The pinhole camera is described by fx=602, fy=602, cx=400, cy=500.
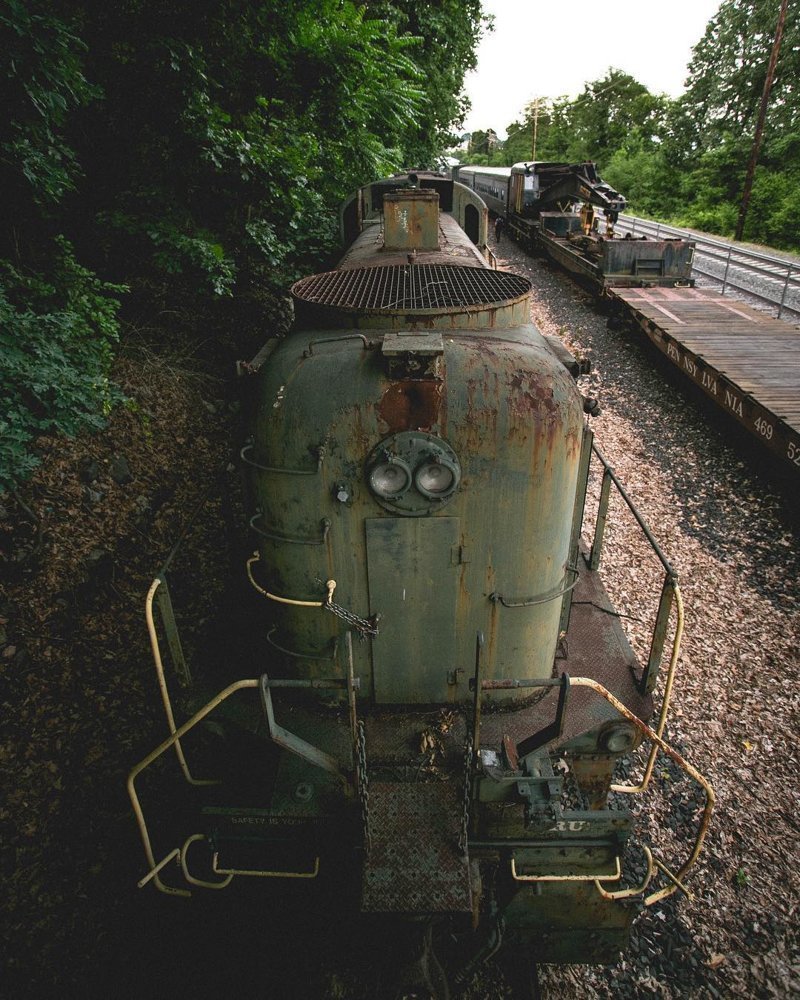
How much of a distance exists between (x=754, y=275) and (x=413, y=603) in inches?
812

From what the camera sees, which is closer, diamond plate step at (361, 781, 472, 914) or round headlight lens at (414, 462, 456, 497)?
diamond plate step at (361, 781, 472, 914)

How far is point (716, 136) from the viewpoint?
3862cm

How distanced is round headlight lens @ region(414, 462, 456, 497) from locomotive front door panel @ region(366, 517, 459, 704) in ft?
0.69

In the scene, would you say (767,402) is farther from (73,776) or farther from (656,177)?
(656,177)

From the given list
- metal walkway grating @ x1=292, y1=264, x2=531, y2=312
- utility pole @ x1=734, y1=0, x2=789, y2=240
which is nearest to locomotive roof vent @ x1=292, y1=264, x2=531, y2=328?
metal walkway grating @ x1=292, y1=264, x2=531, y2=312

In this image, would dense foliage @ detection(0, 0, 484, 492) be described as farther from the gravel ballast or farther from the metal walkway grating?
the gravel ballast

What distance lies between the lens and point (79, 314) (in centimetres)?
619

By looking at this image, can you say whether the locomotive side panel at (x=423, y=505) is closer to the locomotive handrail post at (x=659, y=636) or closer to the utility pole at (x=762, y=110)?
the locomotive handrail post at (x=659, y=636)

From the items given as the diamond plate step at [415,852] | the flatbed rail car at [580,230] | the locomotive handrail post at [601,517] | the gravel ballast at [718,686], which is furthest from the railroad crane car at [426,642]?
the flatbed rail car at [580,230]

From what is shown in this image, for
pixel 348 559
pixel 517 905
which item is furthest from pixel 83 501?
pixel 517 905

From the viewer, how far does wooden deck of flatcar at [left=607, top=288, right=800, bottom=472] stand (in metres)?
8.09

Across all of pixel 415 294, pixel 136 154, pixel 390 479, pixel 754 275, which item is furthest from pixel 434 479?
pixel 754 275

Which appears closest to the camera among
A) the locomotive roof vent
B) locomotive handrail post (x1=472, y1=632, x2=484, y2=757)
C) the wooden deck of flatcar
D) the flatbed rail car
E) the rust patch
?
locomotive handrail post (x1=472, y1=632, x2=484, y2=757)

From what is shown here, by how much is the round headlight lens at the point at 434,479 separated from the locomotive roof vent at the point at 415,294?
3.05 feet
